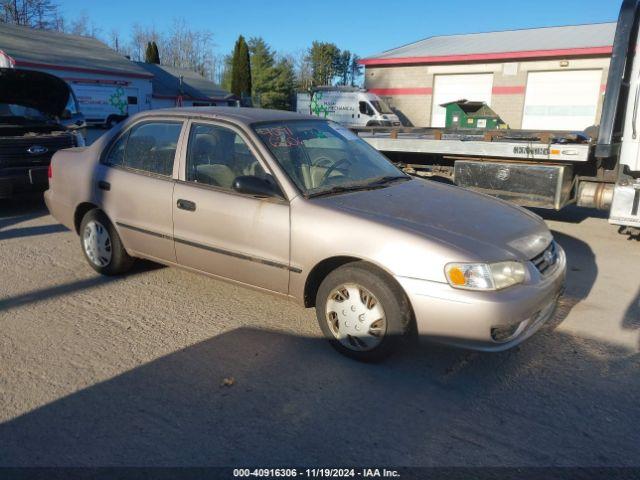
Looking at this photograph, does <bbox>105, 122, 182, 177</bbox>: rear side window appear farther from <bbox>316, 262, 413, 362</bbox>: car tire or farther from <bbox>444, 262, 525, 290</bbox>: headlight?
<bbox>444, 262, 525, 290</bbox>: headlight

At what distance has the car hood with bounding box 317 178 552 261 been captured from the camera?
3234 millimetres

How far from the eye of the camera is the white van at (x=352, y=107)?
78.9 ft

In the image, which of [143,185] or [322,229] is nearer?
[322,229]

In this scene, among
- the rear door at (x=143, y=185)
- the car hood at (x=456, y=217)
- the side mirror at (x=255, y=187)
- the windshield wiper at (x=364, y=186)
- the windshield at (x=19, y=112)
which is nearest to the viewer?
the car hood at (x=456, y=217)

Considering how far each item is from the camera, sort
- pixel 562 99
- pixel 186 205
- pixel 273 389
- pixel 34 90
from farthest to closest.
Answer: pixel 562 99, pixel 34 90, pixel 186 205, pixel 273 389

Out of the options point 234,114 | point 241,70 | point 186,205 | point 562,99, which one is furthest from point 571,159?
point 241,70

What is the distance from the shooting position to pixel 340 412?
2945mm

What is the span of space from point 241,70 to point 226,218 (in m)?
45.6

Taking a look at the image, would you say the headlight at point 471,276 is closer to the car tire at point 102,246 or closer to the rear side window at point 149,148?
the rear side window at point 149,148

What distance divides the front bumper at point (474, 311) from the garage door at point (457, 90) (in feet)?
70.9

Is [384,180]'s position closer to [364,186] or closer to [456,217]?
[364,186]

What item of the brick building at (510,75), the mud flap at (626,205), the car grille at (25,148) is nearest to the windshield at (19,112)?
the car grille at (25,148)

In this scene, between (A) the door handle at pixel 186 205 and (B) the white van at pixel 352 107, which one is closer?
(A) the door handle at pixel 186 205

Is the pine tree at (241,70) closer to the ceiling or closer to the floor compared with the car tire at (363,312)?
closer to the ceiling
